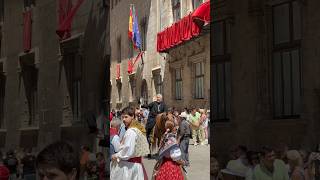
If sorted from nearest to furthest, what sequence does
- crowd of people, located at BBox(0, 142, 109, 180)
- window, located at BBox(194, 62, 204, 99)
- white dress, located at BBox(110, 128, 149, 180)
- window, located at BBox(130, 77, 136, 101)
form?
crowd of people, located at BBox(0, 142, 109, 180)
white dress, located at BBox(110, 128, 149, 180)
window, located at BBox(194, 62, 204, 99)
window, located at BBox(130, 77, 136, 101)

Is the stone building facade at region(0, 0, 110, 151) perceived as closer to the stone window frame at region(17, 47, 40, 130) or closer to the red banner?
the stone window frame at region(17, 47, 40, 130)

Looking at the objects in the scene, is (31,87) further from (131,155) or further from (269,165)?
(131,155)

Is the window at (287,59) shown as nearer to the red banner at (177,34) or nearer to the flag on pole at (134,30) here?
the red banner at (177,34)

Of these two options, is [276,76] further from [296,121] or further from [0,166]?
[0,166]

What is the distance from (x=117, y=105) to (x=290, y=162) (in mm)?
26515

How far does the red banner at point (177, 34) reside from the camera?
19000 mm

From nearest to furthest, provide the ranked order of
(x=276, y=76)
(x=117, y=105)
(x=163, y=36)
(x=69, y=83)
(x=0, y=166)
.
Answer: (x=0, y=166) → (x=69, y=83) → (x=276, y=76) → (x=163, y=36) → (x=117, y=105)

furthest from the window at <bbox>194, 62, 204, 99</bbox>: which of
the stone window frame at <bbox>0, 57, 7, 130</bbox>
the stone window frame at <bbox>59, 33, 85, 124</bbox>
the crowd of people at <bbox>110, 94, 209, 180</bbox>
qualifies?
the stone window frame at <bbox>0, 57, 7, 130</bbox>

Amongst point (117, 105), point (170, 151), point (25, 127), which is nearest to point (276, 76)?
point (25, 127)

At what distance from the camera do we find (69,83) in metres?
3.21

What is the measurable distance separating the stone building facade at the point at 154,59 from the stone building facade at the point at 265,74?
47.7 ft

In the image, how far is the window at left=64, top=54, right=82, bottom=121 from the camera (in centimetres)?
319

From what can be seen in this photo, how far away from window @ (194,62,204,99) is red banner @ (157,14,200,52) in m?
1.04

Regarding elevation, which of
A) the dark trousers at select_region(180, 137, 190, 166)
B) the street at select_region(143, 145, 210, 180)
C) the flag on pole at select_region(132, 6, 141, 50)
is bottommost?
the street at select_region(143, 145, 210, 180)
